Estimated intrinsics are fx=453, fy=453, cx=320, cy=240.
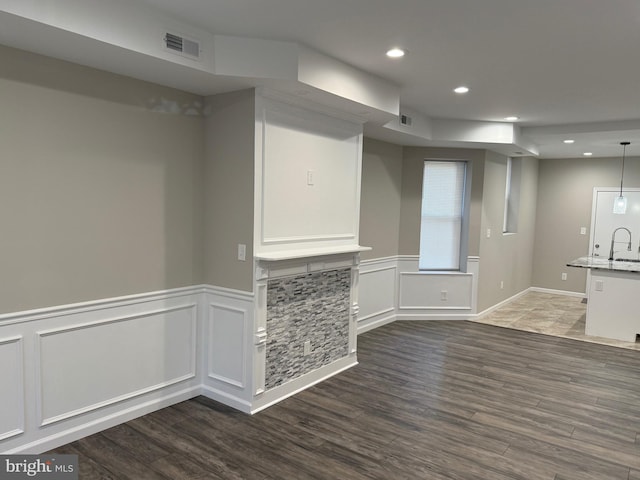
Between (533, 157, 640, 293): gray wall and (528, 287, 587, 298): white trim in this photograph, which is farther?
(528, 287, 587, 298): white trim

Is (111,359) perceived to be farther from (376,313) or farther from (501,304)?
(501,304)

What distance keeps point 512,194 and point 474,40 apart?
17.4ft

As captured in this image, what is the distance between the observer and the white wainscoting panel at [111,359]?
2.80 meters

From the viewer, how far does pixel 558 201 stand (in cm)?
829

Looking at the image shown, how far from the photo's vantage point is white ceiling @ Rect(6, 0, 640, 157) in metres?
2.48

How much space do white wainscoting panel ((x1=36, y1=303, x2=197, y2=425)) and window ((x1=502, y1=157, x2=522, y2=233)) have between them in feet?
19.5

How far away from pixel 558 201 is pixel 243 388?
715 cm

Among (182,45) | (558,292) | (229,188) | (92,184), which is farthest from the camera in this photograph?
(558,292)

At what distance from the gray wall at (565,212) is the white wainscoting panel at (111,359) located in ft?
23.3

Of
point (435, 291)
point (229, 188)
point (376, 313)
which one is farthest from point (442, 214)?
point (229, 188)

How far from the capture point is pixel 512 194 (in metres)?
7.69

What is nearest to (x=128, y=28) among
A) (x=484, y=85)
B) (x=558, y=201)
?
(x=484, y=85)

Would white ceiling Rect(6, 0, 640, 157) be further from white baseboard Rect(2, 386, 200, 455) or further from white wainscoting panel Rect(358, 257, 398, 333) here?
white baseboard Rect(2, 386, 200, 455)

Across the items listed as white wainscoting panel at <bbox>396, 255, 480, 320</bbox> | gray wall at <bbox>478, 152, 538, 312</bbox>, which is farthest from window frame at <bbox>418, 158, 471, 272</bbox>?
gray wall at <bbox>478, 152, 538, 312</bbox>
